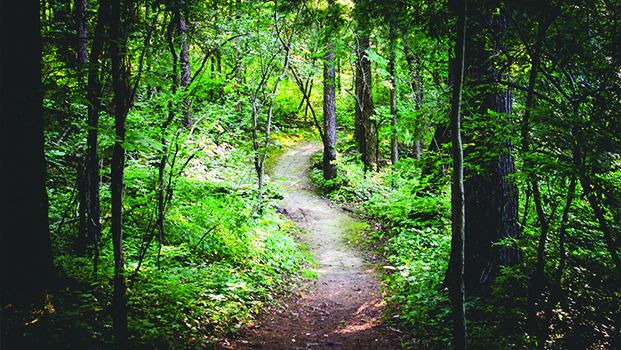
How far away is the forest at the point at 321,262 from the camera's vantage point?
10.0ft

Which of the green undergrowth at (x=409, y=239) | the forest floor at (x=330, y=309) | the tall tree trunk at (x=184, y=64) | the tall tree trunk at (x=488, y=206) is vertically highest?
the tall tree trunk at (x=184, y=64)

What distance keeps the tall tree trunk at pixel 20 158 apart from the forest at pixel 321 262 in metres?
0.01

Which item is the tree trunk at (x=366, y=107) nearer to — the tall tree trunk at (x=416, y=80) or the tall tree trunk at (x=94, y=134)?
the tall tree trunk at (x=416, y=80)

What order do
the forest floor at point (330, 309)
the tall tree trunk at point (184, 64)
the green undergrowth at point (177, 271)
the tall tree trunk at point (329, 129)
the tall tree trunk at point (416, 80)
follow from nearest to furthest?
the green undergrowth at point (177, 271) < the tall tree trunk at point (184, 64) < the forest floor at point (330, 309) < the tall tree trunk at point (416, 80) < the tall tree trunk at point (329, 129)

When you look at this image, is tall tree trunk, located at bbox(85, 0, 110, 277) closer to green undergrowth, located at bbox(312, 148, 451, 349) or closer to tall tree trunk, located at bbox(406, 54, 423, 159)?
green undergrowth, located at bbox(312, 148, 451, 349)

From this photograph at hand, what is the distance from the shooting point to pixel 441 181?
493 centimetres

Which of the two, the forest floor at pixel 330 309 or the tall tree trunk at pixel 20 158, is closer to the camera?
the tall tree trunk at pixel 20 158

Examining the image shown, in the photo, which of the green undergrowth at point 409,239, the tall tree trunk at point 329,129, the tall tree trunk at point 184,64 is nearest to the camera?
the tall tree trunk at point 184,64

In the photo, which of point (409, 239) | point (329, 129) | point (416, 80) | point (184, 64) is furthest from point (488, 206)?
point (416, 80)

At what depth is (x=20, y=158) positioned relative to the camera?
3186 mm

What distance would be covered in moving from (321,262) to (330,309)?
7.92ft

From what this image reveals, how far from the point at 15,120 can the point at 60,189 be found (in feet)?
12.9

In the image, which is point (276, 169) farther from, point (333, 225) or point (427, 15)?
point (427, 15)

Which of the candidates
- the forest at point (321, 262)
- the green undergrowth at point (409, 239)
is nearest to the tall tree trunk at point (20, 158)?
the forest at point (321, 262)
